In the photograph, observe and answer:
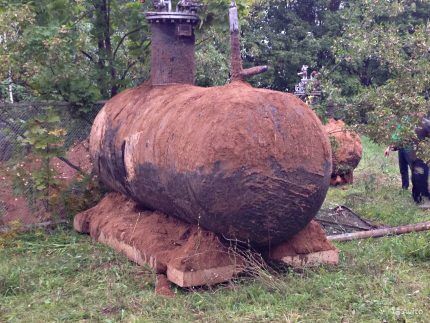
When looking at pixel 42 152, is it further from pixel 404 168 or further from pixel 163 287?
pixel 404 168

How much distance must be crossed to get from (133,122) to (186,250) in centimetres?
182

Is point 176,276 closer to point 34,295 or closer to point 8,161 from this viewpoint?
point 34,295

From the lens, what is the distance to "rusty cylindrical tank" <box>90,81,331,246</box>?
5160mm

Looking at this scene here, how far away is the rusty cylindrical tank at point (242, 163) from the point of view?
5.16m

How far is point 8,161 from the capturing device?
26.6 feet


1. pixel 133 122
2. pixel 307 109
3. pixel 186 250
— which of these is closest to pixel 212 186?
pixel 186 250

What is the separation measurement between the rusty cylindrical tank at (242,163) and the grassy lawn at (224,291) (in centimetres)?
57

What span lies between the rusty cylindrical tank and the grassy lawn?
0.57m

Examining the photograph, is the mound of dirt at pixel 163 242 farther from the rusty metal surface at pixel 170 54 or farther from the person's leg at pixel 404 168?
the person's leg at pixel 404 168

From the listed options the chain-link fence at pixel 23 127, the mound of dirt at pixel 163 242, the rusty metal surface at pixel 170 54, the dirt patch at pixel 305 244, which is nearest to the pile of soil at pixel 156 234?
the mound of dirt at pixel 163 242

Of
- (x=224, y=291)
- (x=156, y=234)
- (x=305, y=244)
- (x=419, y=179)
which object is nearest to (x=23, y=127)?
(x=156, y=234)

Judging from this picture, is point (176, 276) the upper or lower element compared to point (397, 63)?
lower

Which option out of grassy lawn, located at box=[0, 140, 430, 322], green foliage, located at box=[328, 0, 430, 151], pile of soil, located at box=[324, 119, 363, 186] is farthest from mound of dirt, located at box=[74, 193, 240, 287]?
pile of soil, located at box=[324, 119, 363, 186]

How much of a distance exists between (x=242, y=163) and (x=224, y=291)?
116 cm
